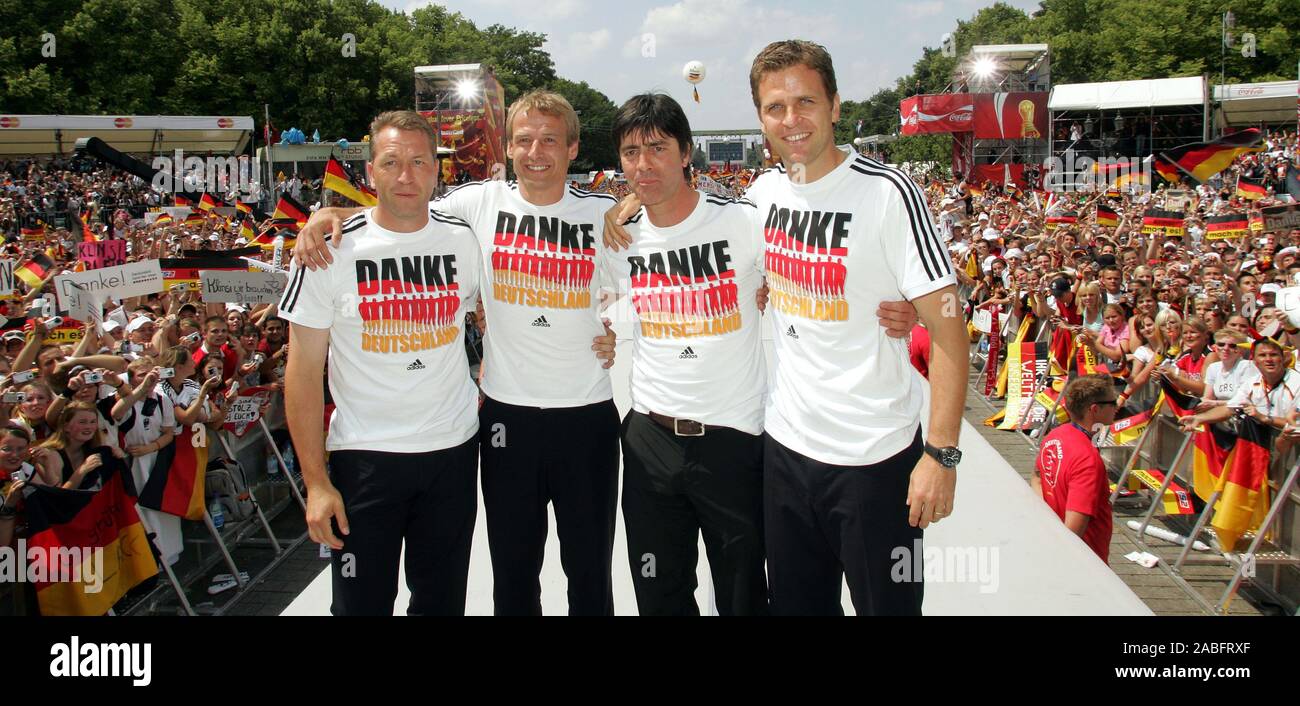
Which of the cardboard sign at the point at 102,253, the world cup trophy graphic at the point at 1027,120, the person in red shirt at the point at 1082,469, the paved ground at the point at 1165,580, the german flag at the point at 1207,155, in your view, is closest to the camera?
the person in red shirt at the point at 1082,469

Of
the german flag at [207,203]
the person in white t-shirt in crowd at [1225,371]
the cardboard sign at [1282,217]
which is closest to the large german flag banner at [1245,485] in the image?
the person in white t-shirt in crowd at [1225,371]

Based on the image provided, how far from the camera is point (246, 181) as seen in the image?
31.9 metres

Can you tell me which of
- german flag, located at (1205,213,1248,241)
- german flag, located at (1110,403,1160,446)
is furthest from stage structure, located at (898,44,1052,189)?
german flag, located at (1110,403,1160,446)

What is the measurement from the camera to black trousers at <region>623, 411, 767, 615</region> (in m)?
3.00

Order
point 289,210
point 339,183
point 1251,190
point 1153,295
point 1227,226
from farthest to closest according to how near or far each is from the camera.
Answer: point 1251,190 < point 289,210 < point 339,183 < point 1227,226 < point 1153,295

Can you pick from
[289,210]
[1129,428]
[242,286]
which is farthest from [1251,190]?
[289,210]

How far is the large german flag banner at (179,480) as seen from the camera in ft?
21.1

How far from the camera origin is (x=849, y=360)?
2.71 m

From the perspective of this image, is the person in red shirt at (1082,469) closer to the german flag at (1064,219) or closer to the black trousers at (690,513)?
the black trousers at (690,513)

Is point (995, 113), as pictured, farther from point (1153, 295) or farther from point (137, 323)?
point (137, 323)

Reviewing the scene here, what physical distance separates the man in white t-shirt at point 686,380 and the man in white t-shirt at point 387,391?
2.08ft

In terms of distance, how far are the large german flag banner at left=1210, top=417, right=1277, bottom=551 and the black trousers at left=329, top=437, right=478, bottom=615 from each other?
578 cm

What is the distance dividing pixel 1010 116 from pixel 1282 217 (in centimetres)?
3440
